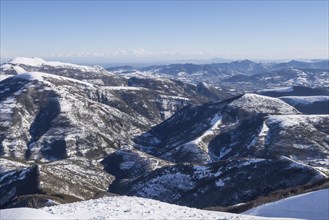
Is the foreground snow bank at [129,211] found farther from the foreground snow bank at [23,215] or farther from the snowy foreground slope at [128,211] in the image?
the foreground snow bank at [23,215]

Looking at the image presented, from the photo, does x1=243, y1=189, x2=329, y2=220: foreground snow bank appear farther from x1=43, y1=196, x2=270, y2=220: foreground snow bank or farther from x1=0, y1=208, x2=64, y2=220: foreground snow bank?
x1=0, y1=208, x2=64, y2=220: foreground snow bank

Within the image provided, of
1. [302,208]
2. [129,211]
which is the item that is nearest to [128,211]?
[129,211]

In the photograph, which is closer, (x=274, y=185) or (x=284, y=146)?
(x=274, y=185)

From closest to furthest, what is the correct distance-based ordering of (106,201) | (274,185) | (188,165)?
(106,201), (274,185), (188,165)

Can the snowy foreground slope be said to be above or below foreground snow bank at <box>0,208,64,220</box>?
below

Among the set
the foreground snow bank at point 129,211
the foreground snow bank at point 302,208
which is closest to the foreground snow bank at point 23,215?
the foreground snow bank at point 129,211

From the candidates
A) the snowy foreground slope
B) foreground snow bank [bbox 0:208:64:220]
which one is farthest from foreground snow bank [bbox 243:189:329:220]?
foreground snow bank [bbox 0:208:64:220]

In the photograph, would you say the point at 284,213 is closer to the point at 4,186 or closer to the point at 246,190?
the point at 246,190

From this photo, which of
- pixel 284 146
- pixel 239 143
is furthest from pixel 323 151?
pixel 239 143
